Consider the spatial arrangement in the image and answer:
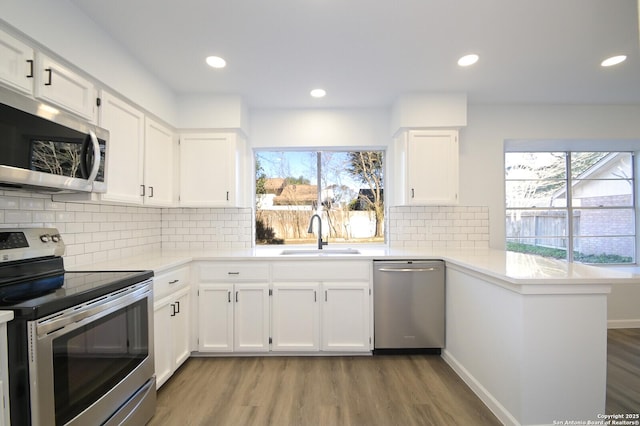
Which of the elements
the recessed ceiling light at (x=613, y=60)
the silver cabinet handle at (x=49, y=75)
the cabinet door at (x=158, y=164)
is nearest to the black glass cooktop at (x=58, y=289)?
the cabinet door at (x=158, y=164)

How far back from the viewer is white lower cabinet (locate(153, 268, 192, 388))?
199 cm

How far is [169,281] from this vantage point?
7.06 feet

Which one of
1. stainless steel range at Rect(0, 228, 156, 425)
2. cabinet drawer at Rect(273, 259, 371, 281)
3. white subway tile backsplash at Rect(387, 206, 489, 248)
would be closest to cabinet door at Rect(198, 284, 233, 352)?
cabinet drawer at Rect(273, 259, 371, 281)

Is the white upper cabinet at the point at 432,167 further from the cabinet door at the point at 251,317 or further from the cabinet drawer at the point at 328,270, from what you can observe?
the cabinet door at the point at 251,317

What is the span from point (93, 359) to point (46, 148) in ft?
3.44

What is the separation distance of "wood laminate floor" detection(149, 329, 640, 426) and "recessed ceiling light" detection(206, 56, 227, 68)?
8.32ft

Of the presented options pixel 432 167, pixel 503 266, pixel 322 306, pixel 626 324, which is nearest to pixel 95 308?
pixel 322 306

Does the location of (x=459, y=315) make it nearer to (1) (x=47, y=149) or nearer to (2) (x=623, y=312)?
(2) (x=623, y=312)

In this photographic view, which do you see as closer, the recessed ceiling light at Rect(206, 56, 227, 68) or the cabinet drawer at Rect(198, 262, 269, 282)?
the recessed ceiling light at Rect(206, 56, 227, 68)

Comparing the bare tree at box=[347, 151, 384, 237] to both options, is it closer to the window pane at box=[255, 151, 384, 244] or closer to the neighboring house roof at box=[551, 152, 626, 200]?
the window pane at box=[255, 151, 384, 244]

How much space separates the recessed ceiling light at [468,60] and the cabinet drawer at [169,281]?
2.86 meters

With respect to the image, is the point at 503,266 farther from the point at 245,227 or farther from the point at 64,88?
the point at 64,88

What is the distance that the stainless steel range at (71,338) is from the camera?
105cm

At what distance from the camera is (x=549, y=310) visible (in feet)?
5.17
